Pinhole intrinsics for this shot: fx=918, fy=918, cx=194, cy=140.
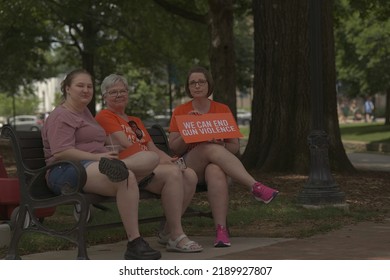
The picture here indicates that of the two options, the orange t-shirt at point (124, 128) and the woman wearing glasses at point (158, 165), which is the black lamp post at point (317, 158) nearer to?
the woman wearing glasses at point (158, 165)

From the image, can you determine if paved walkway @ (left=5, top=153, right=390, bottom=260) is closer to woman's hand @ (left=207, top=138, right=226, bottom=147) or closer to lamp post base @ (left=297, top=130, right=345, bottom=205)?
woman's hand @ (left=207, top=138, right=226, bottom=147)

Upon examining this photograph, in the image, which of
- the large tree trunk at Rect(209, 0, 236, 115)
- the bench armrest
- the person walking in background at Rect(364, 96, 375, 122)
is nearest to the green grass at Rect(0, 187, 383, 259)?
the bench armrest

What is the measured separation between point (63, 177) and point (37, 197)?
0.38 metres

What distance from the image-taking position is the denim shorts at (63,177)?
651 centimetres

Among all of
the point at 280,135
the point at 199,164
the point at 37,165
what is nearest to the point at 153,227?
the point at 199,164

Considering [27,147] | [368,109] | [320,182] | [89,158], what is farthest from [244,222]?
[368,109]

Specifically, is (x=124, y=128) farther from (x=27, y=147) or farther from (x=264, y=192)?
(x=264, y=192)

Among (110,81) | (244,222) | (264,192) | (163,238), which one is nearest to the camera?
(110,81)

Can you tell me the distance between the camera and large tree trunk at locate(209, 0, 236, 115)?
19.1 m

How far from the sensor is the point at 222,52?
19.2m

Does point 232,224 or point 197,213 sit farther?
point 232,224
